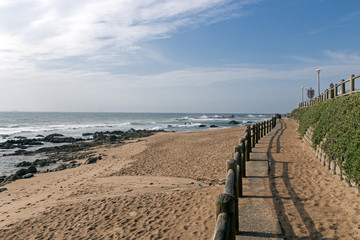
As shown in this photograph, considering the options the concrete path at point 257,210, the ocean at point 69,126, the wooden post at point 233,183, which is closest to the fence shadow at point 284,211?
the concrete path at point 257,210

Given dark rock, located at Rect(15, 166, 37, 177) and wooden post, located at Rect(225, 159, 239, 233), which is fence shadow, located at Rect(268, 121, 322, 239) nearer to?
wooden post, located at Rect(225, 159, 239, 233)

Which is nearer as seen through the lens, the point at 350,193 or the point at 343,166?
the point at 350,193

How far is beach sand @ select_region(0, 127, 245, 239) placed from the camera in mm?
5297

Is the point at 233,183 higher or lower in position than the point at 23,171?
higher

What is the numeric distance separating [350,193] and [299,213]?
1.80 m

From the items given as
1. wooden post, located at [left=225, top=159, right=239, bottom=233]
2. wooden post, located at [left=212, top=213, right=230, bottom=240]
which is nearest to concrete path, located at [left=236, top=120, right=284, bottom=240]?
wooden post, located at [left=225, top=159, right=239, bottom=233]

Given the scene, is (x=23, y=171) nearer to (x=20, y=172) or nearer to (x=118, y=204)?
(x=20, y=172)

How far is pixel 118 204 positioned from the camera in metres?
6.86

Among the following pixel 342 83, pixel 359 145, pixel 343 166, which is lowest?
pixel 343 166

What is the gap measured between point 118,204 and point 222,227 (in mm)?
5001

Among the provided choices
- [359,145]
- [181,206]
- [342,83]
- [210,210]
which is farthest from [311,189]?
[342,83]

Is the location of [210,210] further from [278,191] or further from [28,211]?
[28,211]

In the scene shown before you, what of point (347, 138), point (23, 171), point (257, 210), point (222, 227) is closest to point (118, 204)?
point (257, 210)

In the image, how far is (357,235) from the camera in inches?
157
